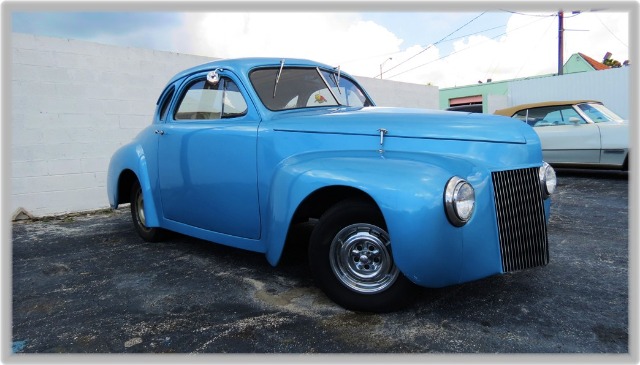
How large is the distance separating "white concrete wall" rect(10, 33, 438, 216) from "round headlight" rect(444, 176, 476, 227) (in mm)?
5880

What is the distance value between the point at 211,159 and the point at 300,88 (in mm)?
958

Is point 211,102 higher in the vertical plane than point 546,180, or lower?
higher

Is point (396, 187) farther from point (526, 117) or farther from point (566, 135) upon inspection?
point (526, 117)

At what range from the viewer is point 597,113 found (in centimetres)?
787

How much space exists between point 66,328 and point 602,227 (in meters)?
4.98

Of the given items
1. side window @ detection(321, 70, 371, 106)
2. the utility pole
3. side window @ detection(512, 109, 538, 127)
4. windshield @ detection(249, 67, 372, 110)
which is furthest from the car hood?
the utility pole

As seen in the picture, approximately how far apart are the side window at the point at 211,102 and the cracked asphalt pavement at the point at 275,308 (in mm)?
1306

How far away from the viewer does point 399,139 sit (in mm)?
2820

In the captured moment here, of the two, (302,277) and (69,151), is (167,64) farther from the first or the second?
(302,277)

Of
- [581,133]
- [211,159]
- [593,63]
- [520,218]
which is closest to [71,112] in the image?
[211,159]

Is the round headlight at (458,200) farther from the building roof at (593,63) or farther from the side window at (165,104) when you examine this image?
the building roof at (593,63)

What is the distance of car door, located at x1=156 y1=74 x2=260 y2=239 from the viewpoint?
130 inches

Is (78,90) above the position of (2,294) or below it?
above

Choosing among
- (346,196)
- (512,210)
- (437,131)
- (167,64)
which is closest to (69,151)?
(167,64)
